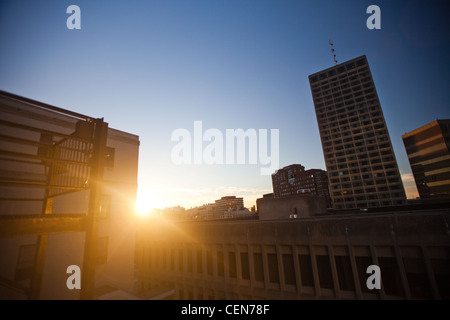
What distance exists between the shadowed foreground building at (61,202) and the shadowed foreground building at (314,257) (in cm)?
435

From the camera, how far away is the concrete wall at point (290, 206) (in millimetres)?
24625

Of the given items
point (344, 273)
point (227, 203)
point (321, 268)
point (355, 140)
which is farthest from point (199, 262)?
point (227, 203)

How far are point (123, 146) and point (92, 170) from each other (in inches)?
565

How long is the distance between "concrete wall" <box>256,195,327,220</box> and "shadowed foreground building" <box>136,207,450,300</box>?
24.9ft

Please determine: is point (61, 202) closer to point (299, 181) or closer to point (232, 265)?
point (232, 265)

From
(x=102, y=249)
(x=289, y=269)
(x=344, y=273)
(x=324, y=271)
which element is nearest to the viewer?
(x=102, y=249)

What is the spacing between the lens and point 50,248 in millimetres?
11977

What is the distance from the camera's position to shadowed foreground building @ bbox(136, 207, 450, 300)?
43.3 ft

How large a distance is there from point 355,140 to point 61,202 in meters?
92.2

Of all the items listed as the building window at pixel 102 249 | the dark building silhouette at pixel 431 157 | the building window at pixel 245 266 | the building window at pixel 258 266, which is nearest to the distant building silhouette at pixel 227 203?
the dark building silhouette at pixel 431 157

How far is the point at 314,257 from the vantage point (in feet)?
52.6

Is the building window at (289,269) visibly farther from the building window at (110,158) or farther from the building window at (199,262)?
the building window at (110,158)
